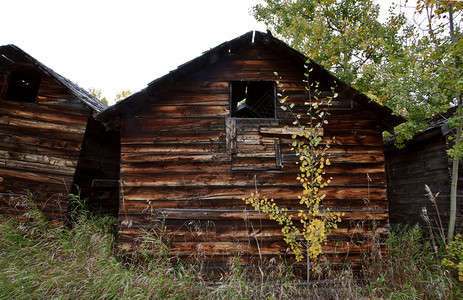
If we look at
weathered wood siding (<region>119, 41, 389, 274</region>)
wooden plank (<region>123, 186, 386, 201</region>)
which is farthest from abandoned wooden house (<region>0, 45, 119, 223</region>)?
wooden plank (<region>123, 186, 386, 201</region>)

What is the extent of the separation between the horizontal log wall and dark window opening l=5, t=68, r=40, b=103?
1057 millimetres

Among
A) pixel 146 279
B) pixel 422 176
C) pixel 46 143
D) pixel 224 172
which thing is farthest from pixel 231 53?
pixel 422 176

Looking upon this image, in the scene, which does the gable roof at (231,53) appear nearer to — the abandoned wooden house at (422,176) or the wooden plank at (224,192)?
the wooden plank at (224,192)

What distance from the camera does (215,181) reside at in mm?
5418

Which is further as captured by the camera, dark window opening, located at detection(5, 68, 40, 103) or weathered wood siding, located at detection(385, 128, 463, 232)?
dark window opening, located at detection(5, 68, 40, 103)

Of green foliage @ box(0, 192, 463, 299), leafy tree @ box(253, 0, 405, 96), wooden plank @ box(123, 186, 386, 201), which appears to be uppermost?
leafy tree @ box(253, 0, 405, 96)

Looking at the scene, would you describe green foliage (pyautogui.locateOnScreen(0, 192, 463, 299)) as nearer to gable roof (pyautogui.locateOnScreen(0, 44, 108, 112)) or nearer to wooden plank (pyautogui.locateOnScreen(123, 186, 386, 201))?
wooden plank (pyautogui.locateOnScreen(123, 186, 386, 201))

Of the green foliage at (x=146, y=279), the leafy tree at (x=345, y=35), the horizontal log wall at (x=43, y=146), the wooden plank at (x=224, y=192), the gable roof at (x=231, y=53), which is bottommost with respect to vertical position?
the green foliage at (x=146, y=279)

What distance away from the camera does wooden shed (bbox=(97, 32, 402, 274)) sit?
5230 millimetres

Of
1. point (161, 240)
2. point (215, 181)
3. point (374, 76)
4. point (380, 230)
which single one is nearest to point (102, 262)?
point (161, 240)

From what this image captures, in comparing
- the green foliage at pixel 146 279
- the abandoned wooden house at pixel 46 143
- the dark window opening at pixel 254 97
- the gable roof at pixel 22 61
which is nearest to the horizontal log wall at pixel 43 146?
the abandoned wooden house at pixel 46 143

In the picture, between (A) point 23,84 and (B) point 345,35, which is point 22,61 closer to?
(A) point 23,84

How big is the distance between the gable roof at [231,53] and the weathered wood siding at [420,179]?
239 cm

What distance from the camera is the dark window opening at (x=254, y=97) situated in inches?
258
